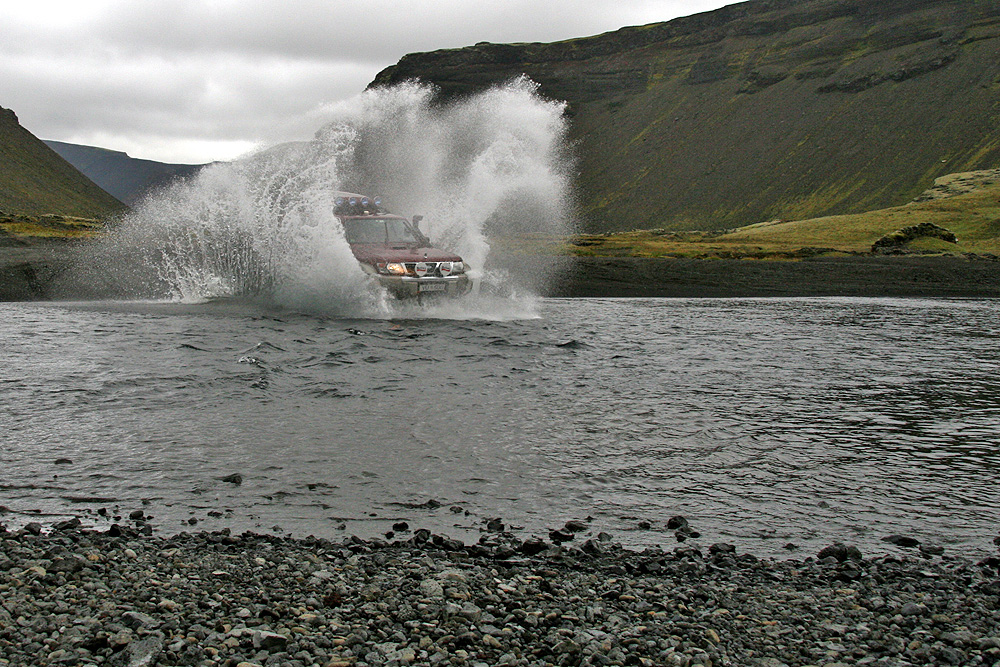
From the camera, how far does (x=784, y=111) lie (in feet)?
508

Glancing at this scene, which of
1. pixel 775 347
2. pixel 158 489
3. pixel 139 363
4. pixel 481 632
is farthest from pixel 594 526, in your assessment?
pixel 775 347

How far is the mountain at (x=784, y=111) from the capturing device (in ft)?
439

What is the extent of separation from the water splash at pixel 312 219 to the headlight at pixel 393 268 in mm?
687

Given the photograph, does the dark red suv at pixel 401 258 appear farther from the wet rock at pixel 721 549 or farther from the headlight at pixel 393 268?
the wet rock at pixel 721 549

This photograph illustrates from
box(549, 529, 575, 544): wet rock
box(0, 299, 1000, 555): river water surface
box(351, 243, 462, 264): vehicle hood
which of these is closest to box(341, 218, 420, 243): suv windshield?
box(351, 243, 462, 264): vehicle hood

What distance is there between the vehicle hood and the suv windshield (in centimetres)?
39

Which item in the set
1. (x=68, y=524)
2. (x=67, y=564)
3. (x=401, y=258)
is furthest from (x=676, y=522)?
(x=401, y=258)

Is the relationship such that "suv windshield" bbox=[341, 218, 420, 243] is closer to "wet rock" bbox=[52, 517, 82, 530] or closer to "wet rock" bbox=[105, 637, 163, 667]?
"wet rock" bbox=[52, 517, 82, 530]

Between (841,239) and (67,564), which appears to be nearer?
(67,564)

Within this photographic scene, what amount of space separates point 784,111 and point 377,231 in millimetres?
148442

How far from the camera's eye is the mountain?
439 ft

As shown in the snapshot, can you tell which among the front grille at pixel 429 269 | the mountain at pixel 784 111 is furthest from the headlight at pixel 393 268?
the mountain at pixel 784 111

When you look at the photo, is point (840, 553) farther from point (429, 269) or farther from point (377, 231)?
point (377, 231)

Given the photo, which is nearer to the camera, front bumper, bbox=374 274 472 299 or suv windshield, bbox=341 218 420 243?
front bumper, bbox=374 274 472 299
